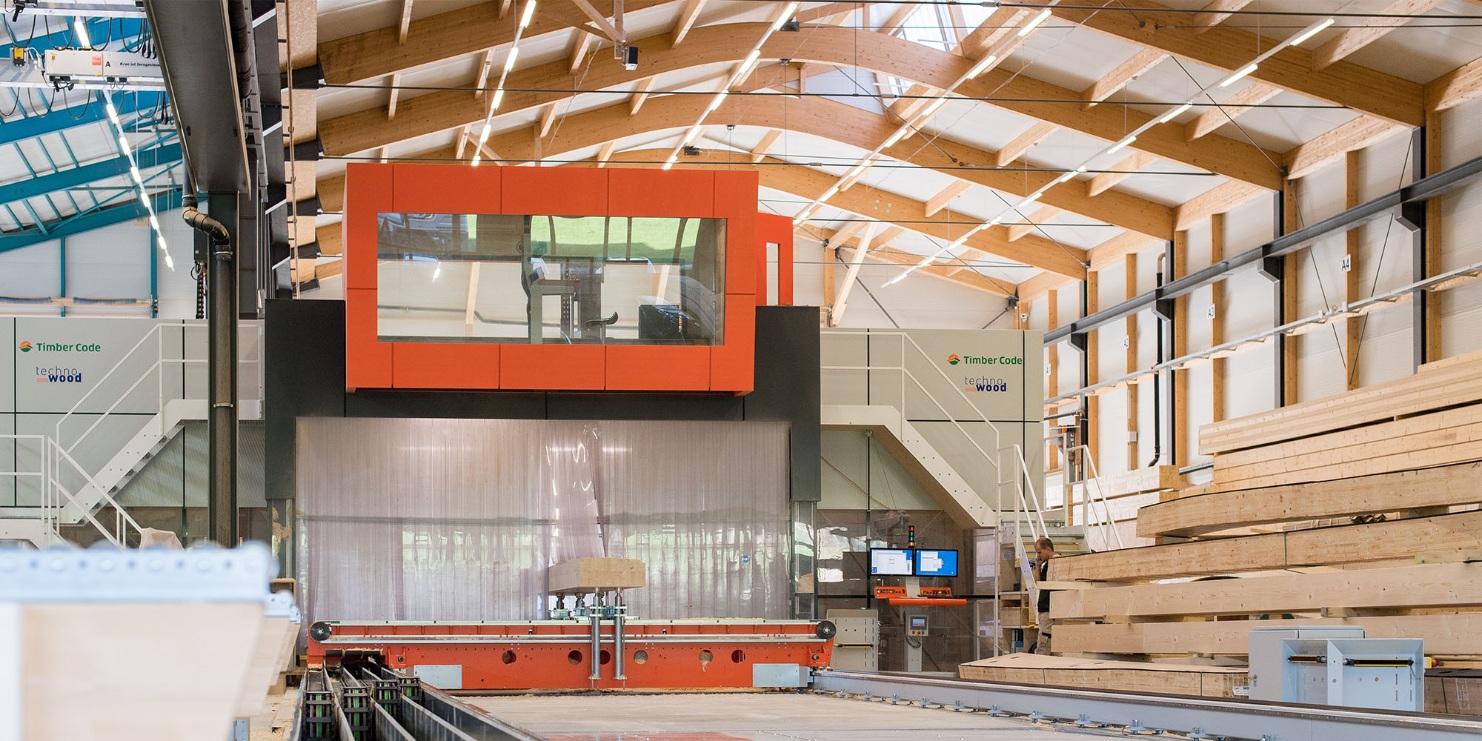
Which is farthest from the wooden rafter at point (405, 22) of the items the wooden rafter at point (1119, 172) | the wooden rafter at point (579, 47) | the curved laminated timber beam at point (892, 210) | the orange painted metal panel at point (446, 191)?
the wooden rafter at point (1119, 172)

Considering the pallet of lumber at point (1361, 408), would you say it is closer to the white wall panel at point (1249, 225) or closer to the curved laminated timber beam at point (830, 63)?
the curved laminated timber beam at point (830, 63)

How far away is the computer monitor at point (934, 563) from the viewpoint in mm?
19125

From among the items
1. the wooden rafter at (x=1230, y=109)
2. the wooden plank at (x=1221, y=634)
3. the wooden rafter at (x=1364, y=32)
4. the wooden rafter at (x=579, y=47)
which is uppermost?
the wooden rafter at (x=579, y=47)

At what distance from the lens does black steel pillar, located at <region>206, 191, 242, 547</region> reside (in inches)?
480

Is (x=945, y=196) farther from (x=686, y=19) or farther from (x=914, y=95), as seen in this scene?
(x=686, y=19)

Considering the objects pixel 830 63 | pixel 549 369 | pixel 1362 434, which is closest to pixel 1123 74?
pixel 830 63

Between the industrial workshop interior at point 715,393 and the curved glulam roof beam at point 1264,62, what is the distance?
0.08m

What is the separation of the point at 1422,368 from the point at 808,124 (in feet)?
→ 50.3

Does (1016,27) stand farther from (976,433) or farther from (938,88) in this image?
(976,433)

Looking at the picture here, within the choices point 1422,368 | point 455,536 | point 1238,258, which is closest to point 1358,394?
point 1422,368

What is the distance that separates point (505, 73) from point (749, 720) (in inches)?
496

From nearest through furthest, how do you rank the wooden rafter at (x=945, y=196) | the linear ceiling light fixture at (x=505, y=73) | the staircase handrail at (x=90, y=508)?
the staircase handrail at (x=90, y=508), the linear ceiling light fixture at (x=505, y=73), the wooden rafter at (x=945, y=196)

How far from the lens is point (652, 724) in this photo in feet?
26.3

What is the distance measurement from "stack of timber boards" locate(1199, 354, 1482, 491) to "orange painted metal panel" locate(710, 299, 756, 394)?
4703 millimetres
